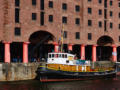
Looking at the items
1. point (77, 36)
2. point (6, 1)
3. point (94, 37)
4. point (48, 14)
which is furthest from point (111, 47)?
point (6, 1)

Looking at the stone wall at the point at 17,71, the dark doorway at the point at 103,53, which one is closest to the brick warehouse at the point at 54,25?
the dark doorway at the point at 103,53

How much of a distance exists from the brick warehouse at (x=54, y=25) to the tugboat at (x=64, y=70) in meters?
4.47

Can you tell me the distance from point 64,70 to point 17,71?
929 centimetres

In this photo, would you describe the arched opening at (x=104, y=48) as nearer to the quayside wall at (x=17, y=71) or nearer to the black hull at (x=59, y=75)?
the black hull at (x=59, y=75)

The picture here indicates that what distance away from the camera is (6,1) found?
183 feet

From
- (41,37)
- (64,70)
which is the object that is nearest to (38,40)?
(41,37)

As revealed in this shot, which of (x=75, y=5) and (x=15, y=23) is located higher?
(x=75, y=5)

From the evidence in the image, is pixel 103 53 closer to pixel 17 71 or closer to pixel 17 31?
pixel 17 31

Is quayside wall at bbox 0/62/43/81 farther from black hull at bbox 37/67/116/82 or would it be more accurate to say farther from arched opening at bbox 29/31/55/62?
arched opening at bbox 29/31/55/62

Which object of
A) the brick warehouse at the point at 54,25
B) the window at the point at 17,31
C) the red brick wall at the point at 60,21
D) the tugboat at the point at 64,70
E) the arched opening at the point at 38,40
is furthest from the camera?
the arched opening at the point at 38,40

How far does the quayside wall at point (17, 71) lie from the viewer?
48281mm

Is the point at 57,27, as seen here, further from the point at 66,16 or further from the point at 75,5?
the point at 75,5

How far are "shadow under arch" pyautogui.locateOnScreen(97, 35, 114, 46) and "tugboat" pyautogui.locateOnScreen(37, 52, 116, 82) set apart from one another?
19.8 meters

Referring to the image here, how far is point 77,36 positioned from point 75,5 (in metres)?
8.08
